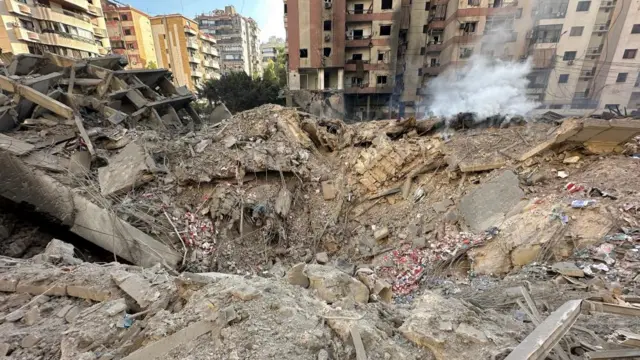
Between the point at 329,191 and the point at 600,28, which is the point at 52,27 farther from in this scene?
the point at 600,28

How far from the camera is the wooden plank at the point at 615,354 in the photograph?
1.73m

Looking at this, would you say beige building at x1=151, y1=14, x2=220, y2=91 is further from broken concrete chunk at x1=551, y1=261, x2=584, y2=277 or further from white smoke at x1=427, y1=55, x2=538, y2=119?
broken concrete chunk at x1=551, y1=261, x2=584, y2=277

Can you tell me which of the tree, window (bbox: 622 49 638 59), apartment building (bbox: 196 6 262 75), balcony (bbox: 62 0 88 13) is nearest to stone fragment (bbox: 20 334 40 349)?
the tree

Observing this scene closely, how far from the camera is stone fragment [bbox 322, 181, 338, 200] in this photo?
6258mm

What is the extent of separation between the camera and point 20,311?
221 centimetres

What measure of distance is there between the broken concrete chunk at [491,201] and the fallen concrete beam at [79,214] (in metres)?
5.31

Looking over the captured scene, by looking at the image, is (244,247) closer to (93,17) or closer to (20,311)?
(20,311)

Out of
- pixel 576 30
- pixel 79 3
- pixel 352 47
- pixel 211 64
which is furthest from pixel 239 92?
pixel 211 64

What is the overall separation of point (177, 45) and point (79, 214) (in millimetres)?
32619

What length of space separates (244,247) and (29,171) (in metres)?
3.74

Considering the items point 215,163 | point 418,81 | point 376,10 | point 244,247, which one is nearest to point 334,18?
point 376,10

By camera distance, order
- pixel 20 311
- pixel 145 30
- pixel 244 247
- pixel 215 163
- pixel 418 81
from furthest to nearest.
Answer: pixel 145 30 < pixel 418 81 < pixel 215 163 < pixel 244 247 < pixel 20 311

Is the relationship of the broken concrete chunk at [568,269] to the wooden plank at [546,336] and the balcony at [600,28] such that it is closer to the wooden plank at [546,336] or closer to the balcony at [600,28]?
the wooden plank at [546,336]

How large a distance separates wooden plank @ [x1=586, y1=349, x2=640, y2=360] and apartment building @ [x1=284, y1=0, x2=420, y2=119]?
1797cm
